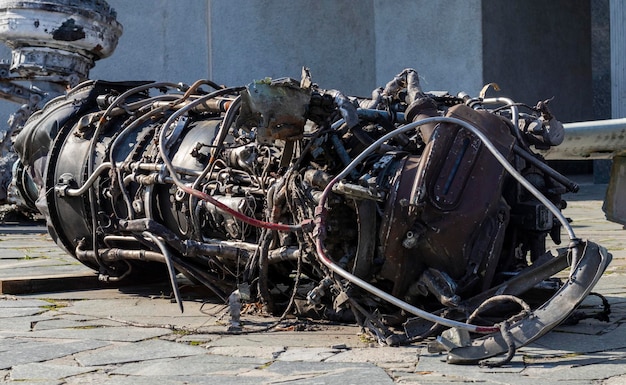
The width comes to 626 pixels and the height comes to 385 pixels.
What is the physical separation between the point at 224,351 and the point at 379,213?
28.8 inches

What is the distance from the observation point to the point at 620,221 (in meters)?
4.97

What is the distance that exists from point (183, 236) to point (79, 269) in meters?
1.91

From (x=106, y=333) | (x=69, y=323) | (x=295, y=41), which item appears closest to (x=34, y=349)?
(x=106, y=333)

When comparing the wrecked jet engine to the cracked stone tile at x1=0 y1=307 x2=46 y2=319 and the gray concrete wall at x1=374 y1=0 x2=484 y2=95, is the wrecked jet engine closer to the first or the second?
the cracked stone tile at x1=0 y1=307 x2=46 y2=319

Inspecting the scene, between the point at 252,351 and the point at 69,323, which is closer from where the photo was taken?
the point at 252,351

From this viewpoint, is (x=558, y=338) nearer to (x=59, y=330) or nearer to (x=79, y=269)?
(x=59, y=330)

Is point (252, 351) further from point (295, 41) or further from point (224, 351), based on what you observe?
point (295, 41)

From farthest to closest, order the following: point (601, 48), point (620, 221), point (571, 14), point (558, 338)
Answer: point (571, 14) < point (601, 48) < point (620, 221) < point (558, 338)

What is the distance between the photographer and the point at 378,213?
3379 millimetres

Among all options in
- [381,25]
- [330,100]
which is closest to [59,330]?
Answer: [330,100]

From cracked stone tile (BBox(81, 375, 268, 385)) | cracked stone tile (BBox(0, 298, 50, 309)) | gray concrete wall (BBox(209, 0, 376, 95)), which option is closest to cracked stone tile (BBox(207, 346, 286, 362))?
cracked stone tile (BBox(81, 375, 268, 385))

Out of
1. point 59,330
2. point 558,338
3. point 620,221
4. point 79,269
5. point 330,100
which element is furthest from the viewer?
point 79,269

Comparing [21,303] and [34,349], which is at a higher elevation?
[34,349]

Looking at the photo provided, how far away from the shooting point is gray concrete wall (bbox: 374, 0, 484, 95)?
1338 centimetres
